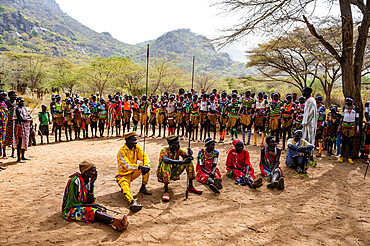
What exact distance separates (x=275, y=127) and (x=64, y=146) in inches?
334

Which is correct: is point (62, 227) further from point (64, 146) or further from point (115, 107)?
point (115, 107)

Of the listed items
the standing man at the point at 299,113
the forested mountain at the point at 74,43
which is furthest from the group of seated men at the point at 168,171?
the forested mountain at the point at 74,43

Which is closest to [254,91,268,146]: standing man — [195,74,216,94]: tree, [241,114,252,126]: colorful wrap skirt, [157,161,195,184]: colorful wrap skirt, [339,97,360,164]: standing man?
[241,114,252,126]: colorful wrap skirt

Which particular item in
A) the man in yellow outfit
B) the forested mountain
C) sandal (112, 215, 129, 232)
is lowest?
sandal (112, 215, 129, 232)

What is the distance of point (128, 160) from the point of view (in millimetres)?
4438

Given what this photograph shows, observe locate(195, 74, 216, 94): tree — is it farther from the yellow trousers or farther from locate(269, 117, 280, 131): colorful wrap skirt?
the yellow trousers

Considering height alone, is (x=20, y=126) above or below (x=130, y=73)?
below

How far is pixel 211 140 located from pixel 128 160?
1.85 metres

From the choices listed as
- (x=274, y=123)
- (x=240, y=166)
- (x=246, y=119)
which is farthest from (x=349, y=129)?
(x=240, y=166)

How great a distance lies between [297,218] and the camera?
3.87 m

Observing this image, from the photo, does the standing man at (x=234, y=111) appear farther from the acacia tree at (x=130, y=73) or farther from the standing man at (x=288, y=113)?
the acacia tree at (x=130, y=73)

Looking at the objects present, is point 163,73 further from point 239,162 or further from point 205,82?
point 239,162

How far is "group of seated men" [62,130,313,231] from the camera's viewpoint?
343 centimetres

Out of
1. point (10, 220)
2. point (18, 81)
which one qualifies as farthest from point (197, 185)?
point (18, 81)
